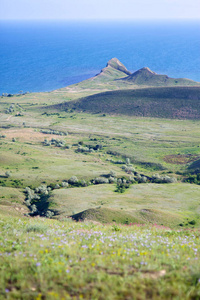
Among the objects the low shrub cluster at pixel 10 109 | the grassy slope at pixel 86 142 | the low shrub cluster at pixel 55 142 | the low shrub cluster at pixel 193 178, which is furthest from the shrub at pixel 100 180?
the low shrub cluster at pixel 10 109

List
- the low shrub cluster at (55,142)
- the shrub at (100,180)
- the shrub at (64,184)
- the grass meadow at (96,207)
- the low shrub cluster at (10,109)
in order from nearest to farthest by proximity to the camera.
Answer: the grass meadow at (96,207) < the shrub at (64,184) < the shrub at (100,180) < the low shrub cluster at (55,142) < the low shrub cluster at (10,109)

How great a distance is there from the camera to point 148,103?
134 m

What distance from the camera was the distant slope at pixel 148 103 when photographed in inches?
5000

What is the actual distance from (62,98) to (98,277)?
168372mm

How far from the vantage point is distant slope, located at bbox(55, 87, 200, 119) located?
12700 cm

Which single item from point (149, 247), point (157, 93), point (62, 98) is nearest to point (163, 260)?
point (149, 247)

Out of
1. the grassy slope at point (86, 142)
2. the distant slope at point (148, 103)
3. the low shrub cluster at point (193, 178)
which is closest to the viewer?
the low shrub cluster at point (193, 178)

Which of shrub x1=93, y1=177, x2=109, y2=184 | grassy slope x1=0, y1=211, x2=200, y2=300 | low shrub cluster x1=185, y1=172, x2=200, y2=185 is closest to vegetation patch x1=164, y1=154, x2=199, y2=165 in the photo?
low shrub cluster x1=185, y1=172, x2=200, y2=185

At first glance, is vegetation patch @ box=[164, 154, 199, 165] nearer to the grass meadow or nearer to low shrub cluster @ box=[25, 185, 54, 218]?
the grass meadow

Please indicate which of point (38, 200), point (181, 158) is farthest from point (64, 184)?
point (181, 158)

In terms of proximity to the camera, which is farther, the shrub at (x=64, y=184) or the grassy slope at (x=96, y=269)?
the shrub at (x=64, y=184)

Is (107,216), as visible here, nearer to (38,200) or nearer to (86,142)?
(38,200)

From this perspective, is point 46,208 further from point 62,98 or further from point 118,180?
point 62,98

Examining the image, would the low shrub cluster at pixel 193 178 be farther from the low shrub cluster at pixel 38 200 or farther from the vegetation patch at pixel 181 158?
the low shrub cluster at pixel 38 200
